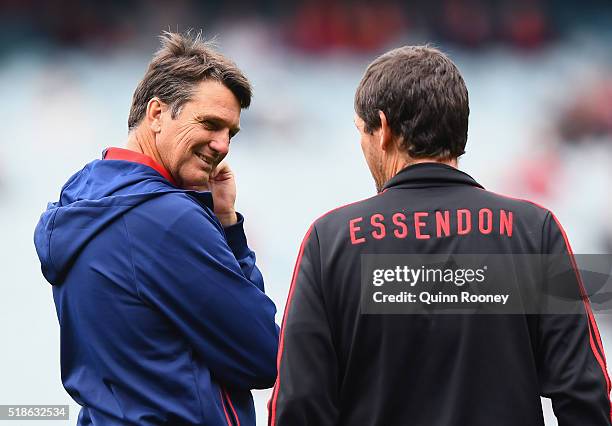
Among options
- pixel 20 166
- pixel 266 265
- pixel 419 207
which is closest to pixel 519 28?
pixel 266 265

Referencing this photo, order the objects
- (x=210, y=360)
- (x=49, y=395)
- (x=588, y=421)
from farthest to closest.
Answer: (x=49, y=395) < (x=210, y=360) < (x=588, y=421)

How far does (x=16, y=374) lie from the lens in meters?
3.65

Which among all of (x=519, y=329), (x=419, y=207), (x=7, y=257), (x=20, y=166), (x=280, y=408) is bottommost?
(x=280, y=408)

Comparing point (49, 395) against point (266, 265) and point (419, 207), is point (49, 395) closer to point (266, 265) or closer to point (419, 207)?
point (266, 265)

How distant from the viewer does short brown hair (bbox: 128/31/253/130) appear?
6.33ft

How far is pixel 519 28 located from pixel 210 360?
2.54m

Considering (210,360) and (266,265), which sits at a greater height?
(266,265)

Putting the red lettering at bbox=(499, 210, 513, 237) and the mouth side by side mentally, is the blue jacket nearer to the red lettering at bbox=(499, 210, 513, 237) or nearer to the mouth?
the mouth

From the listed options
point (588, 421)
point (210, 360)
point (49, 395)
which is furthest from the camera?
point (49, 395)

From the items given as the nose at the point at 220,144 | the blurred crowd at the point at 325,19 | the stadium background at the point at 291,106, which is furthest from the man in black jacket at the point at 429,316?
the blurred crowd at the point at 325,19

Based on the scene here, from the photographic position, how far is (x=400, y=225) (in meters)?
1.48

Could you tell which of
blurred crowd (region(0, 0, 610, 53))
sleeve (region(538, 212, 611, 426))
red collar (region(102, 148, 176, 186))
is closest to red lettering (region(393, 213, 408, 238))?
sleeve (region(538, 212, 611, 426))

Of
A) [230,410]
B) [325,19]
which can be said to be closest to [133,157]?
[230,410]

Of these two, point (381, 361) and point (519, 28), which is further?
point (519, 28)
